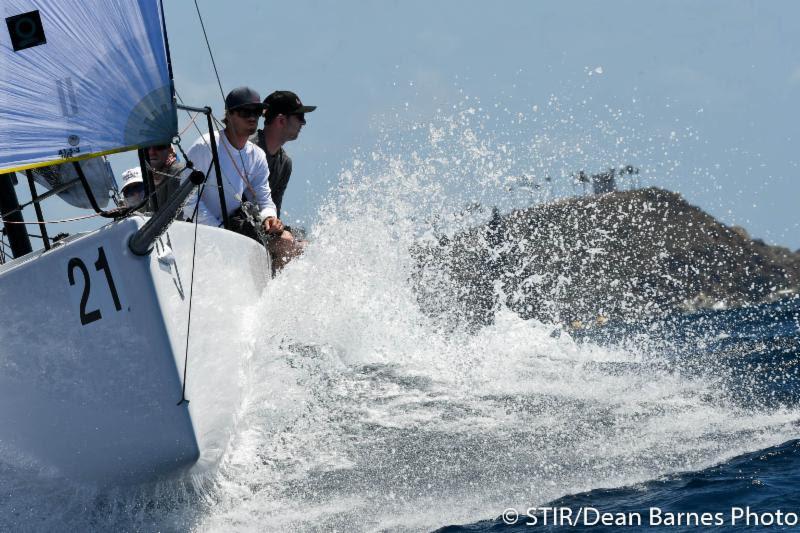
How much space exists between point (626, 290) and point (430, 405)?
4702 centimetres

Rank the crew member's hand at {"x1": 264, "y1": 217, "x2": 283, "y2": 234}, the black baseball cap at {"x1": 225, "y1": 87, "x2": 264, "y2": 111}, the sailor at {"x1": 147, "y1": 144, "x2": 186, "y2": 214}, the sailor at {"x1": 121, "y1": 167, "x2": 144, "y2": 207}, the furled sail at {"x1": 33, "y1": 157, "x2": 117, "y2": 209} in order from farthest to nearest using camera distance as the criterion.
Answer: the furled sail at {"x1": 33, "y1": 157, "x2": 117, "y2": 209}, the crew member's hand at {"x1": 264, "y1": 217, "x2": 283, "y2": 234}, the black baseball cap at {"x1": 225, "y1": 87, "x2": 264, "y2": 111}, the sailor at {"x1": 147, "y1": 144, "x2": 186, "y2": 214}, the sailor at {"x1": 121, "y1": 167, "x2": 144, "y2": 207}

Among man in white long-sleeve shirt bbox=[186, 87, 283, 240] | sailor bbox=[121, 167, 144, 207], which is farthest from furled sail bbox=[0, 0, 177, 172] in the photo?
man in white long-sleeve shirt bbox=[186, 87, 283, 240]

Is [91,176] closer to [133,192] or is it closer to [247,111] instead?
[133,192]

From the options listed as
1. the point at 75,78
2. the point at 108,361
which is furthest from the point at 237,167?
the point at 108,361

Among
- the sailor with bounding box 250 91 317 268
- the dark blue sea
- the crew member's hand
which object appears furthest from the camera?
the sailor with bounding box 250 91 317 268

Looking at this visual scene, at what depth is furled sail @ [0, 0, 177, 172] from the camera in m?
3.77

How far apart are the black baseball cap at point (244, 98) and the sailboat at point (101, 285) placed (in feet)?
4.16

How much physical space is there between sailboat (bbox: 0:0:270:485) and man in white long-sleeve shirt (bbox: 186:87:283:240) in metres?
1.21

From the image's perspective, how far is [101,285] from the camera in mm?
3670

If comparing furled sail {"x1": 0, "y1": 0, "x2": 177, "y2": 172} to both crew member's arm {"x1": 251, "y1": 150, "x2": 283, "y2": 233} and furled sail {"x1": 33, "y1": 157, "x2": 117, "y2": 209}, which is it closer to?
crew member's arm {"x1": 251, "y1": 150, "x2": 283, "y2": 233}

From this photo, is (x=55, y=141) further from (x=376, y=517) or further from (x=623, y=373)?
(x=623, y=373)

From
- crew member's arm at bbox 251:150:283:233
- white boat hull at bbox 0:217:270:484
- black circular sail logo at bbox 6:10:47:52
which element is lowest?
white boat hull at bbox 0:217:270:484

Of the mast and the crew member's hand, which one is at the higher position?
the mast

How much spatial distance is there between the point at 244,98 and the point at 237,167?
402 mm
